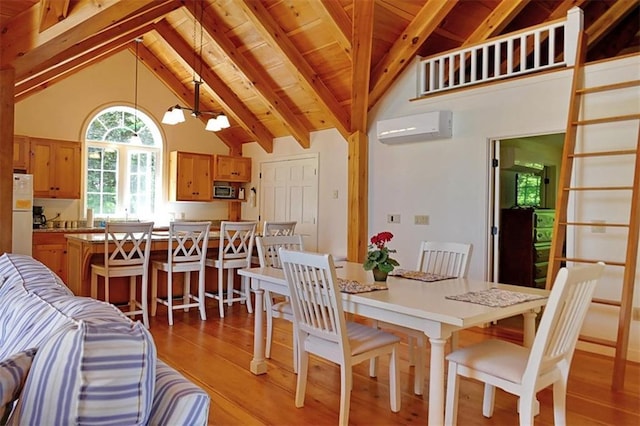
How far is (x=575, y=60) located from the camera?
12.8ft

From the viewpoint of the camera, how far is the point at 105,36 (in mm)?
5000

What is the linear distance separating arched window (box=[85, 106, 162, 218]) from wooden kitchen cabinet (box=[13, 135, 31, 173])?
94cm

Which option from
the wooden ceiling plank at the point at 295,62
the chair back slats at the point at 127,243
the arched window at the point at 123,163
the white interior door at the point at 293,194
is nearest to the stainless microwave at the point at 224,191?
the white interior door at the point at 293,194

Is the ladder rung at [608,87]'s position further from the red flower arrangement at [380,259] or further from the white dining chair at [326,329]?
the white dining chair at [326,329]

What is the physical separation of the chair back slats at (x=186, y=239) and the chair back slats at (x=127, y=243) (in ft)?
0.83

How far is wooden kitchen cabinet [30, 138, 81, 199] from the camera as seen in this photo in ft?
19.6

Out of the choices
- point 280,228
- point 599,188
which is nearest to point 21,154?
point 280,228

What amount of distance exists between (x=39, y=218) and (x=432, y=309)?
601cm

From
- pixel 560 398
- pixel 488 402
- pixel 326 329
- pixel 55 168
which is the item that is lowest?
pixel 488 402

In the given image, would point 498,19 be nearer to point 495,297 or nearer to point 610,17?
point 610,17

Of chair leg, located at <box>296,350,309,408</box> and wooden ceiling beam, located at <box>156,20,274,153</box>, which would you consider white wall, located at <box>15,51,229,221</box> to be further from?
chair leg, located at <box>296,350,309,408</box>

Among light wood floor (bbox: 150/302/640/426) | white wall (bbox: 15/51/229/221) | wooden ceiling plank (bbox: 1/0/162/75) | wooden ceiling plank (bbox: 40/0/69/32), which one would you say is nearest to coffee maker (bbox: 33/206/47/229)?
white wall (bbox: 15/51/229/221)

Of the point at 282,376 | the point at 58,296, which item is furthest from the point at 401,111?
the point at 58,296

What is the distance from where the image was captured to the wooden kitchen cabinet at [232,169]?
7750 millimetres
